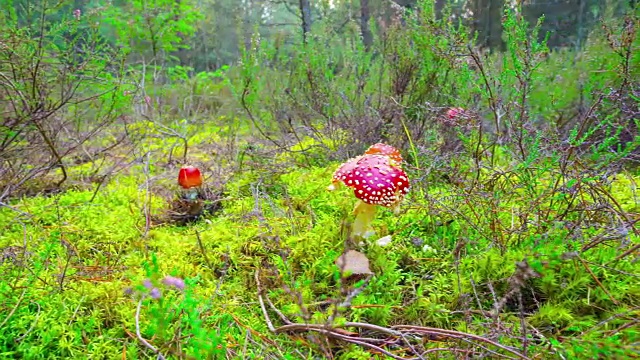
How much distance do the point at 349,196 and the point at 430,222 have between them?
56 centimetres

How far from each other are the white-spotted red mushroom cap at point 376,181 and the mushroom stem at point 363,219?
6.9 inches

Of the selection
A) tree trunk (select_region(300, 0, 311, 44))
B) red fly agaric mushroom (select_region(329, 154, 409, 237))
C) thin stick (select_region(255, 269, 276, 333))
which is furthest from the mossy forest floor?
tree trunk (select_region(300, 0, 311, 44))

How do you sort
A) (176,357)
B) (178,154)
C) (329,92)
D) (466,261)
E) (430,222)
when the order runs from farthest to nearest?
(178,154), (329,92), (430,222), (466,261), (176,357)

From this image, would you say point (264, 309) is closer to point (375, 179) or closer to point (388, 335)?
point (388, 335)

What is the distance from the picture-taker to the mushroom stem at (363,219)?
1.89 m

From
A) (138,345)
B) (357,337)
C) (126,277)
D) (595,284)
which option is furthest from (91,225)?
(595,284)

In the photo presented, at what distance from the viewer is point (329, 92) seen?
346 centimetres

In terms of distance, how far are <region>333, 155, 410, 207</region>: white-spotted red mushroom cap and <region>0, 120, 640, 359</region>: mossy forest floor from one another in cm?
28

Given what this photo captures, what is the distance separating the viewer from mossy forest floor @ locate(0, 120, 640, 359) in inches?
47.4

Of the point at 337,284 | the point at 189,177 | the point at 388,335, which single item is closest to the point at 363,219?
the point at 388,335

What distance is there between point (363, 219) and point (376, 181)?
334 mm

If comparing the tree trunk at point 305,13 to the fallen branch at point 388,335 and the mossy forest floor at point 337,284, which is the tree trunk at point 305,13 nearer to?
the mossy forest floor at point 337,284

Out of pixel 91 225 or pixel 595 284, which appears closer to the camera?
pixel 595 284

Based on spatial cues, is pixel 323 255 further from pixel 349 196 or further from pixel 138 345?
pixel 138 345
